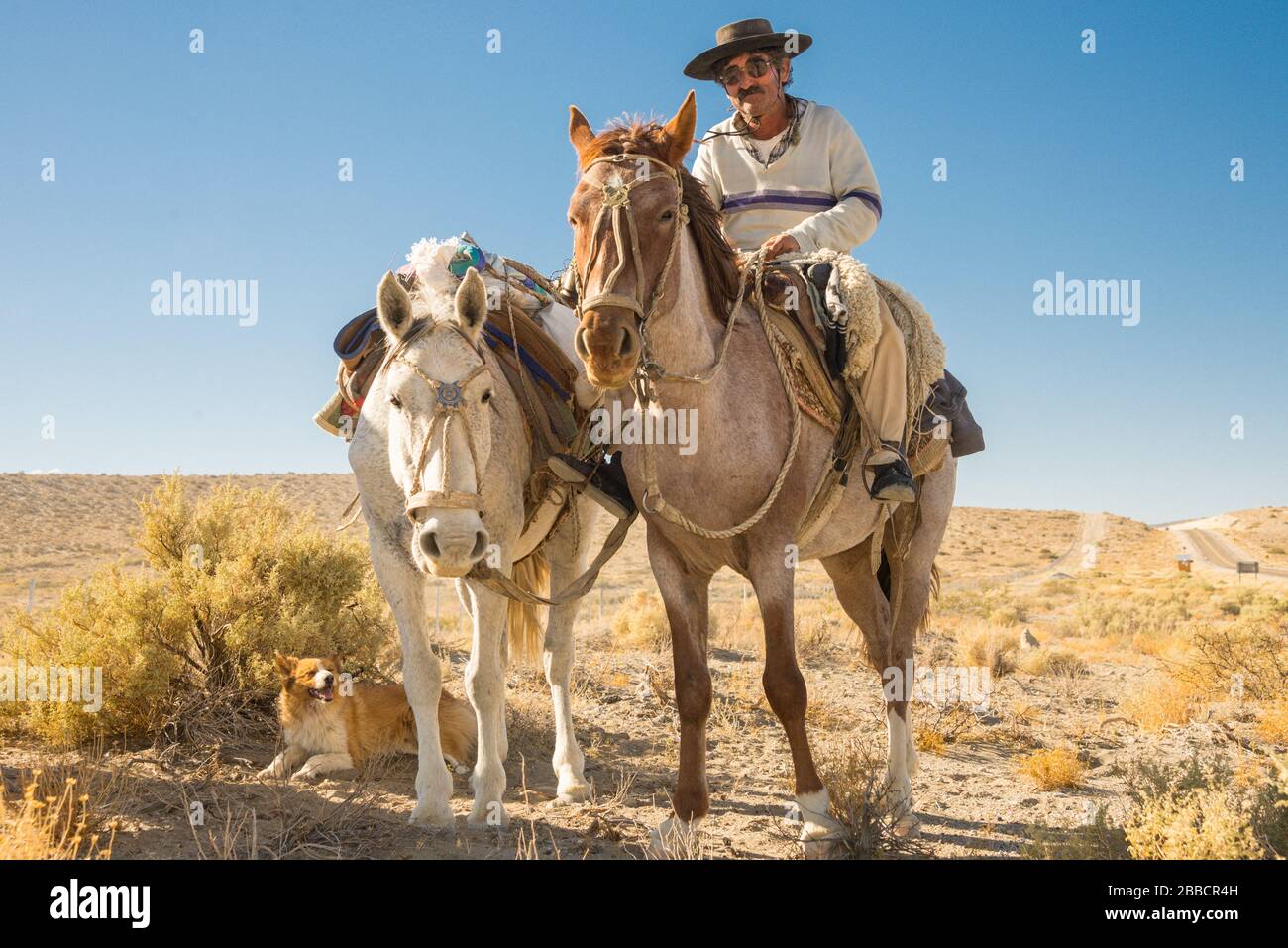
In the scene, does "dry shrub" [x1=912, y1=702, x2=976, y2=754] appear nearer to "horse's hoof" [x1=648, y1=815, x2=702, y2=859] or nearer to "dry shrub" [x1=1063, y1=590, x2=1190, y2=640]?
"horse's hoof" [x1=648, y1=815, x2=702, y2=859]

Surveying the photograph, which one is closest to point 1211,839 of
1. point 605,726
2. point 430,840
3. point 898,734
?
point 898,734

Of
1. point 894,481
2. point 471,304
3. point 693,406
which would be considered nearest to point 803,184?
point 894,481

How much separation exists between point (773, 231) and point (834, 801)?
339 cm

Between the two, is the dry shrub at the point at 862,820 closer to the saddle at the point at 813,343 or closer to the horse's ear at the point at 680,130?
the saddle at the point at 813,343

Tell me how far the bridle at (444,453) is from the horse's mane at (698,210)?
123 cm

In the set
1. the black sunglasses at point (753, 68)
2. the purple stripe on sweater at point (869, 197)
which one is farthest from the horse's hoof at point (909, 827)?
the black sunglasses at point (753, 68)

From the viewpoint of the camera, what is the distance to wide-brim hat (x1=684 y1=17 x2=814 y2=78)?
16.6ft

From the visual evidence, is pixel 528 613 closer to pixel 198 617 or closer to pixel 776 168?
pixel 198 617

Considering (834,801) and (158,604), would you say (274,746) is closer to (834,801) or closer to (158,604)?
(158,604)

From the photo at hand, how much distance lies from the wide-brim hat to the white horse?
7.08 feet

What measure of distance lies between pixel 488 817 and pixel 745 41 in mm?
4697

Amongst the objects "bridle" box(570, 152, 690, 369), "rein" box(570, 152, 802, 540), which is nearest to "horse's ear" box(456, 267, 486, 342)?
"rein" box(570, 152, 802, 540)

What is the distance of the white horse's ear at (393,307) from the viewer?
429 centimetres
